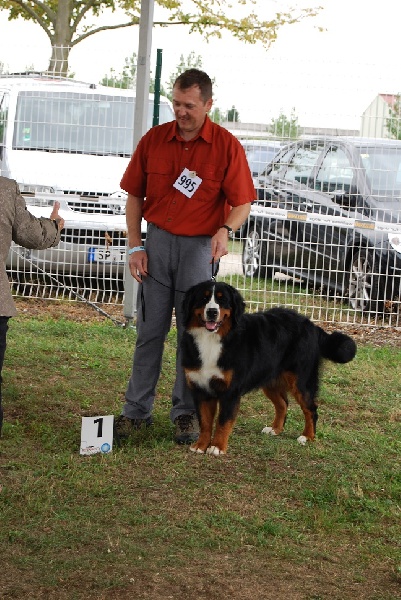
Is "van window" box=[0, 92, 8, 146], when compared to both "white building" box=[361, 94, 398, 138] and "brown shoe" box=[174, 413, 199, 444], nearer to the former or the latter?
"white building" box=[361, 94, 398, 138]

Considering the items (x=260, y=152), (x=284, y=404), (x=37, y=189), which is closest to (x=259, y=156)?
(x=260, y=152)

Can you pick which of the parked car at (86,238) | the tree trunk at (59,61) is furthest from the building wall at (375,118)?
the tree trunk at (59,61)

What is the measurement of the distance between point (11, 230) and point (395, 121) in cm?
585

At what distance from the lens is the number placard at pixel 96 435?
5.46 m

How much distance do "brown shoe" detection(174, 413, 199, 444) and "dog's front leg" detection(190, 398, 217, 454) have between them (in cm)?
14

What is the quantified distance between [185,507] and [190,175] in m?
1.88

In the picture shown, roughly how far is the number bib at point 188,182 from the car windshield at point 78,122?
4317 millimetres

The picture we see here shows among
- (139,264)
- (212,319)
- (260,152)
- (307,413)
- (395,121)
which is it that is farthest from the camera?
(395,121)

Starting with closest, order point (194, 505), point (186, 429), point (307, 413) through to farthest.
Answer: point (194, 505) → point (186, 429) → point (307, 413)

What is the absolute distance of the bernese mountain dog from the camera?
215 inches

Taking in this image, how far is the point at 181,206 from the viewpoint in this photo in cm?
563

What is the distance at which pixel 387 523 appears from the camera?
4.77 metres

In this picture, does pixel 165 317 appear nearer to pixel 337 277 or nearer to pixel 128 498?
pixel 128 498

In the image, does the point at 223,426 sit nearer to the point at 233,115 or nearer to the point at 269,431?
the point at 269,431
